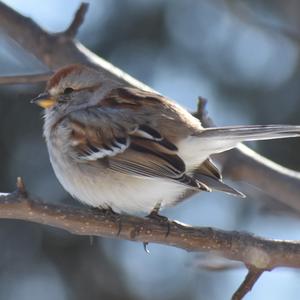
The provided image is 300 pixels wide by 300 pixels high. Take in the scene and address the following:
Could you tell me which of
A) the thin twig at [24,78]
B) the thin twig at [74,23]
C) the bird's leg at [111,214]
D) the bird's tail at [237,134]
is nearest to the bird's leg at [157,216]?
the bird's leg at [111,214]

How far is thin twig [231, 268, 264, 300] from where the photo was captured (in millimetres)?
3660

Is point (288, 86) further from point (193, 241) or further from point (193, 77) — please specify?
point (193, 241)

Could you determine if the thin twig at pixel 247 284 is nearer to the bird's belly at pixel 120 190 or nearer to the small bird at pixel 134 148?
the small bird at pixel 134 148

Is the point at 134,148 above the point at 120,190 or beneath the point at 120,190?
above

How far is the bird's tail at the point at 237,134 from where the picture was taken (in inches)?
159

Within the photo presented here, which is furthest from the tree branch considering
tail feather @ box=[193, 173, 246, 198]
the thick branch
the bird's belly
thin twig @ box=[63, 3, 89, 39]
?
thin twig @ box=[63, 3, 89, 39]

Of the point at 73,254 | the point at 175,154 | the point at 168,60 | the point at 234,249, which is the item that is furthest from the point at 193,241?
the point at 168,60

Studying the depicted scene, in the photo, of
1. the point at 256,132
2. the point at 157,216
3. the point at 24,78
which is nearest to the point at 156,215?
the point at 157,216

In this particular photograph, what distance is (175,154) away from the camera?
171 inches

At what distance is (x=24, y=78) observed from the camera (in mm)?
4668

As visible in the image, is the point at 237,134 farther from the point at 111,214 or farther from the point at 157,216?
the point at 111,214

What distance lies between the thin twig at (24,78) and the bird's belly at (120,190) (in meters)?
0.50

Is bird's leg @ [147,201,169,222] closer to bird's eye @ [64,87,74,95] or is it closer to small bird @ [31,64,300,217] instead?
small bird @ [31,64,300,217]

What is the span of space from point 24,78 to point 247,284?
1.58 meters
